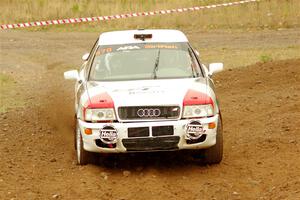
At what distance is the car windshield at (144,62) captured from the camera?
388 inches

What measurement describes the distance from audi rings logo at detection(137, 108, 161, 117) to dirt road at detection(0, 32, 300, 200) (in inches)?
28.2

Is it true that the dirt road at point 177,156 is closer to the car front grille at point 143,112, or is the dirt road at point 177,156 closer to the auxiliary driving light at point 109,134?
the auxiliary driving light at point 109,134

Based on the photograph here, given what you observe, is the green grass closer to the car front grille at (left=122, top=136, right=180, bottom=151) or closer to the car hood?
the car hood

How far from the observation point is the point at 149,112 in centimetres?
882

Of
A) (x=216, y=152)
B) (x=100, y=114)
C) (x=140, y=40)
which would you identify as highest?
(x=140, y=40)

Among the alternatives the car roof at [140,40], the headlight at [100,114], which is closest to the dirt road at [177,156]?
the headlight at [100,114]

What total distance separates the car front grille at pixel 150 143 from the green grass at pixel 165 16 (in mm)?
20836

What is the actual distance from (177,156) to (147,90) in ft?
4.57

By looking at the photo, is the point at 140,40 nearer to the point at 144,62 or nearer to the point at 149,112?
the point at 144,62

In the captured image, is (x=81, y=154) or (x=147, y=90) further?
(x=81, y=154)

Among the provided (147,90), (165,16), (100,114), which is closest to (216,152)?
(147,90)

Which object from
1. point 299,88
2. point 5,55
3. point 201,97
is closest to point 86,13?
Answer: point 5,55

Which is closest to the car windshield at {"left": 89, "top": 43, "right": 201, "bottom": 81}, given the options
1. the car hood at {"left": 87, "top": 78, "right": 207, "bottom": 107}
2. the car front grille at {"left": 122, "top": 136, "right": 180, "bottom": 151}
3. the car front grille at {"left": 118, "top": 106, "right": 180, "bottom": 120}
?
the car hood at {"left": 87, "top": 78, "right": 207, "bottom": 107}

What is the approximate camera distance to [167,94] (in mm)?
8938
